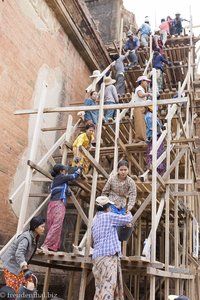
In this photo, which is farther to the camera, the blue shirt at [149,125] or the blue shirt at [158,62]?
the blue shirt at [158,62]

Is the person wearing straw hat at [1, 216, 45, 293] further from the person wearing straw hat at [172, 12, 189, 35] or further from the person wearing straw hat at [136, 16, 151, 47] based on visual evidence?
the person wearing straw hat at [172, 12, 189, 35]

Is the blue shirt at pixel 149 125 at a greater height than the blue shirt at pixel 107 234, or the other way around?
the blue shirt at pixel 149 125

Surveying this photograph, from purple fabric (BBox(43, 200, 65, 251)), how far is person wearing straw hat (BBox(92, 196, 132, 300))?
1.24 metres

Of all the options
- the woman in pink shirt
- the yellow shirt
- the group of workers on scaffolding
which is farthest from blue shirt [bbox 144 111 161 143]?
the woman in pink shirt

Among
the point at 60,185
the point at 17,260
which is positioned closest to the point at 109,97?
the point at 60,185

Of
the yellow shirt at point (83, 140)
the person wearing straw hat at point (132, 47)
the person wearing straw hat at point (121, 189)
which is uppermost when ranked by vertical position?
the person wearing straw hat at point (132, 47)

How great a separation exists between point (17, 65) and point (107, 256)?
5.23 meters

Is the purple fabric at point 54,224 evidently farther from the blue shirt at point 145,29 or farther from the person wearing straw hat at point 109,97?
the blue shirt at point 145,29

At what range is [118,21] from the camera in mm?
17047

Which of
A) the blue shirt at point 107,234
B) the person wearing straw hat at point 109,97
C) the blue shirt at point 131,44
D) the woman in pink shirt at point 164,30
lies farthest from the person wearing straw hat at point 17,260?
the woman in pink shirt at point 164,30

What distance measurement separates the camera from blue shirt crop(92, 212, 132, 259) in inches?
185

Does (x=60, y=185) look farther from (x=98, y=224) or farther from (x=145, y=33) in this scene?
(x=145, y=33)

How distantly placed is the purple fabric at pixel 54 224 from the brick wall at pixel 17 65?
1.79 metres

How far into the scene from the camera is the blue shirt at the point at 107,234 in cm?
470
